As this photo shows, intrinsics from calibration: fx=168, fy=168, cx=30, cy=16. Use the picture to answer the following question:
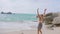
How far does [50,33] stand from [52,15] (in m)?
5.34

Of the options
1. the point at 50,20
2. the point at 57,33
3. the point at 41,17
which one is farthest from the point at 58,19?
the point at 41,17

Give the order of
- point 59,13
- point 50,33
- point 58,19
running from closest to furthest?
point 50,33 → point 58,19 → point 59,13

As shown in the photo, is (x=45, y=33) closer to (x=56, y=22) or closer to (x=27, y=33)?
(x=27, y=33)

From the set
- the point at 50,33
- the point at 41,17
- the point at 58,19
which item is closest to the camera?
the point at 41,17

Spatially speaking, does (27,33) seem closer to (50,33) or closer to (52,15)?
(50,33)

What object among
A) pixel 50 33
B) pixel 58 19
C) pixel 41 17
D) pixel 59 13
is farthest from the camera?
Answer: pixel 59 13

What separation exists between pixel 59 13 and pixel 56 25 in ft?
6.88

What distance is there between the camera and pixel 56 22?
11555 mm

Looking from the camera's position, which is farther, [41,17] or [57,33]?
[57,33]

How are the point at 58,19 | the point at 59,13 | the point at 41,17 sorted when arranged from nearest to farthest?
the point at 41,17
the point at 58,19
the point at 59,13

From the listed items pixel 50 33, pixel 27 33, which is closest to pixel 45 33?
pixel 50 33

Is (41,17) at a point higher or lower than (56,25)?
higher

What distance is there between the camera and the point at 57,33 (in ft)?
28.3

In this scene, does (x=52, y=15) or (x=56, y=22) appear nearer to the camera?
(x=56, y=22)
